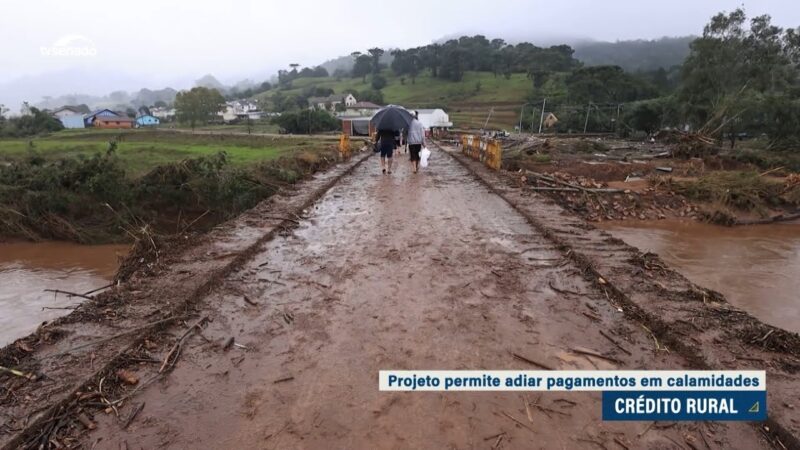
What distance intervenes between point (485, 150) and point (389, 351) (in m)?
12.1

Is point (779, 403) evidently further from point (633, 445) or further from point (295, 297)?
point (295, 297)

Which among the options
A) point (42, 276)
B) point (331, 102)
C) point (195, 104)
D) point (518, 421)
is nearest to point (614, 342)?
point (518, 421)

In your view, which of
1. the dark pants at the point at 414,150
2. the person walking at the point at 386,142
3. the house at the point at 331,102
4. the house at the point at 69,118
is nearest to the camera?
the person walking at the point at 386,142

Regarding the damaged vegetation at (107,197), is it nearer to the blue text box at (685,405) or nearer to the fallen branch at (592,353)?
the fallen branch at (592,353)

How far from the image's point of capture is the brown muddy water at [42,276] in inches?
324

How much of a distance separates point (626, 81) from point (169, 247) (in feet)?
200

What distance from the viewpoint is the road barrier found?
1290cm

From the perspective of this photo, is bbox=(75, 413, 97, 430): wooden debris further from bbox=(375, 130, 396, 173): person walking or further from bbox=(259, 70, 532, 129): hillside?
bbox=(259, 70, 532, 129): hillside

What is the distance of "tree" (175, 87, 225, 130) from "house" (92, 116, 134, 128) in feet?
51.8

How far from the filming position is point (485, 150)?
47.3ft

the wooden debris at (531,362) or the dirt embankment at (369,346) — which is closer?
the dirt embankment at (369,346)

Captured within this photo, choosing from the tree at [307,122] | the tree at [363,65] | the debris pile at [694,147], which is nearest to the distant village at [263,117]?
the tree at [307,122]

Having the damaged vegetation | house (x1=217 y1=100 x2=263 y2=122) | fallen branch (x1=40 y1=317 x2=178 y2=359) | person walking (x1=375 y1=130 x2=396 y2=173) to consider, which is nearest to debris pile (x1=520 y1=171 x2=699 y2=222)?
person walking (x1=375 y1=130 x2=396 y2=173)

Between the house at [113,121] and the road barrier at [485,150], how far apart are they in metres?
72.8
